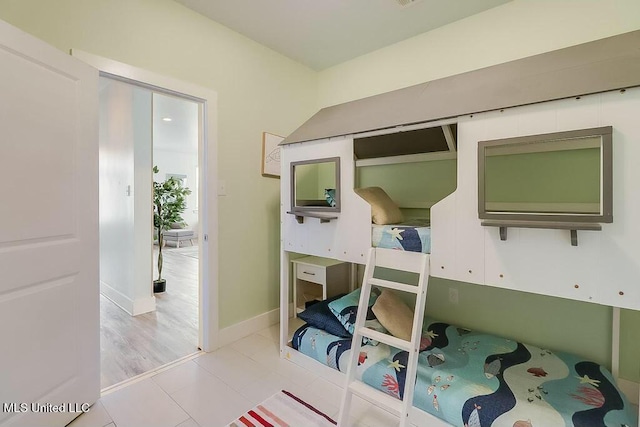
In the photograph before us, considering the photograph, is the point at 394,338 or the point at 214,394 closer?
the point at 394,338

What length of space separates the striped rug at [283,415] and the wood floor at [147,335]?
974 millimetres

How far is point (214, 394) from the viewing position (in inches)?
73.2

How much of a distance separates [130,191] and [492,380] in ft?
12.2

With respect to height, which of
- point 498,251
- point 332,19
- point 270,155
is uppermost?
point 332,19

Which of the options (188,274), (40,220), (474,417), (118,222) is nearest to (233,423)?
(474,417)

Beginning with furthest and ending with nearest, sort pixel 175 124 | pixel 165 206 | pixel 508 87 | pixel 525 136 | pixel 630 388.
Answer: pixel 175 124 → pixel 165 206 → pixel 630 388 → pixel 508 87 → pixel 525 136

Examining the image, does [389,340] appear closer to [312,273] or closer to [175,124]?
[312,273]

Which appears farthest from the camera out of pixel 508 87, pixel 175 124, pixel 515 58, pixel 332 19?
pixel 175 124

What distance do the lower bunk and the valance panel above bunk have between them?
148 centimetres

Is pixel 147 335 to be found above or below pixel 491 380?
below

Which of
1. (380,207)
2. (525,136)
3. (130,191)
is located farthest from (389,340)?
(130,191)

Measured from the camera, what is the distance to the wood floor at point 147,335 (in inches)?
85.7

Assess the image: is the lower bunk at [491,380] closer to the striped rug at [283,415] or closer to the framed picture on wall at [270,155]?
the striped rug at [283,415]

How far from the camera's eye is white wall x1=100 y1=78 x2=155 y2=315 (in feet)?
10.4
